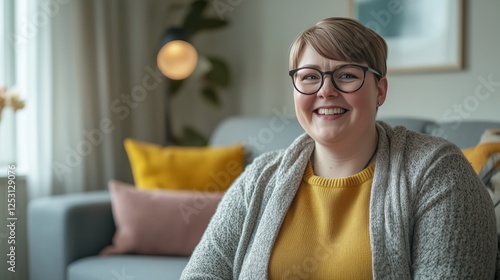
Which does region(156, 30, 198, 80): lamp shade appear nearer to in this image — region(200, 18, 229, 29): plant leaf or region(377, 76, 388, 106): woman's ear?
region(200, 18, 229, 29): plant leaf

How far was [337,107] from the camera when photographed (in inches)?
56.1

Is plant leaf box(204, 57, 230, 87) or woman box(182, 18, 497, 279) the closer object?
woman box(182, 18, 497, 279)

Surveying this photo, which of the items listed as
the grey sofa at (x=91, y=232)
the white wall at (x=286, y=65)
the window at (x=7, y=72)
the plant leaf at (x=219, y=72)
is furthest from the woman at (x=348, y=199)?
the plant leaf at (x=219, y=72)

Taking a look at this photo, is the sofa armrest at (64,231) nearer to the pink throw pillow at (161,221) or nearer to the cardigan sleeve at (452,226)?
the pink throw pillow at (161,221)

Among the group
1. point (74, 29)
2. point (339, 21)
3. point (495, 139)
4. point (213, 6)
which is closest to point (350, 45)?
point (339, 21)

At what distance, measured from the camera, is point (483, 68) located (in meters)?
2.62

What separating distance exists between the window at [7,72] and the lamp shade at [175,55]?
70cm

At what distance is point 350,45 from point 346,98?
12 cm

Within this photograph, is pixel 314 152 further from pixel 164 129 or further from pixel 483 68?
pixel 164 129

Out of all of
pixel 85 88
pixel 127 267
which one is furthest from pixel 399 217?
pixel 85 88

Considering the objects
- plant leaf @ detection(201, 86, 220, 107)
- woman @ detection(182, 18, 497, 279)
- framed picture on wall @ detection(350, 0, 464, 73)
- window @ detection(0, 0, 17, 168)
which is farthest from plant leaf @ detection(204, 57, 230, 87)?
woman @ detection(182, 18, 497, 279)

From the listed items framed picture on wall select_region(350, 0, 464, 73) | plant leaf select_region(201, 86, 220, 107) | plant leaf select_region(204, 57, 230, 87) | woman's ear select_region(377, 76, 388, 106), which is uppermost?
framed picture on wall select_region(350, 0, 464, 73)

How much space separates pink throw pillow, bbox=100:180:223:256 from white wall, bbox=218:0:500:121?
3.40 feet

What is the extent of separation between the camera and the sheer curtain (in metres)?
2.93
